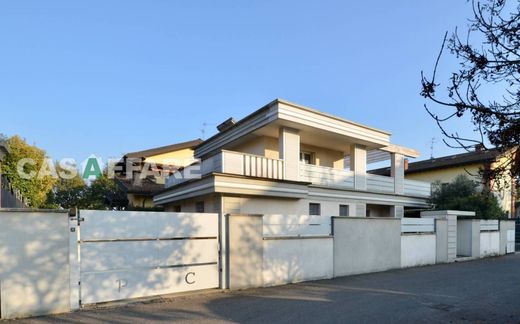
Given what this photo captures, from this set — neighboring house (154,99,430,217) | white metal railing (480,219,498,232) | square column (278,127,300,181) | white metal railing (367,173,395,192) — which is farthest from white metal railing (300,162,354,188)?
white metal railing (480,219,498,232)

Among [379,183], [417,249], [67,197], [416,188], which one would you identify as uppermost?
[379,183]

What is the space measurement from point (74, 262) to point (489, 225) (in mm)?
18333

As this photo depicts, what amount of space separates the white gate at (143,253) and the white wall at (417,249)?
7947 mm

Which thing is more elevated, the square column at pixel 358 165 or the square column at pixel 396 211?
the square column at pixel 358 165

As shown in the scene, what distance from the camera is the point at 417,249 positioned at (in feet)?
47.8

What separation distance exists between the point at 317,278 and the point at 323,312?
12.5 ft

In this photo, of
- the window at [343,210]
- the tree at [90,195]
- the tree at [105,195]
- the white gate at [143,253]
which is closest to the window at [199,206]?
the window at [343,210]

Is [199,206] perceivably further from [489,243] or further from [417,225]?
[489,243]

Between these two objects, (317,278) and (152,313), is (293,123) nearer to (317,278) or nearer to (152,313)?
(317,278)

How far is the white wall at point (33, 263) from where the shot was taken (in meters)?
6.78

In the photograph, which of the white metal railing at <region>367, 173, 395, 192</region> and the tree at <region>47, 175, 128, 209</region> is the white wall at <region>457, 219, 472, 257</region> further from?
the tree at <region>47, 175, 128, 209</region>

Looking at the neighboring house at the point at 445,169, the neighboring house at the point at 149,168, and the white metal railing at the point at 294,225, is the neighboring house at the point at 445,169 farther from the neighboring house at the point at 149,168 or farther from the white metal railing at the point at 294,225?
the neighboring house at the point at 149,168

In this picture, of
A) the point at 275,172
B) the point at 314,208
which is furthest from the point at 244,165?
the point at 314,208

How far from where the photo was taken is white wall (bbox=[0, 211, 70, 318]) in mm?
6777
